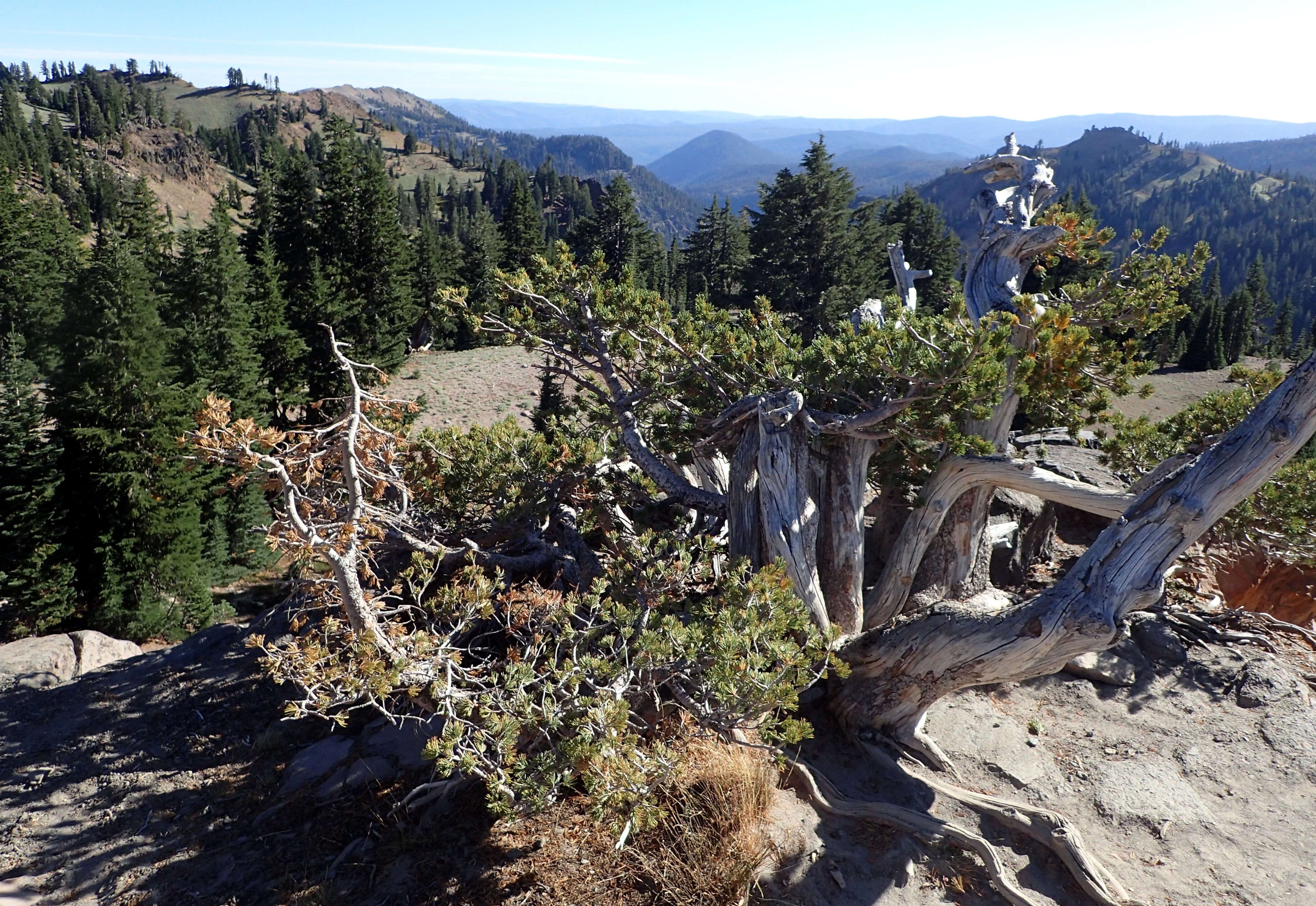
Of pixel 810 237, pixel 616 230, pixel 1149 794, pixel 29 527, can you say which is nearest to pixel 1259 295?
pixel 810 237

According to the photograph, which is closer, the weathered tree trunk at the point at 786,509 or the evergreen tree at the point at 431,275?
the weathered tree trunk at the point at 786,509

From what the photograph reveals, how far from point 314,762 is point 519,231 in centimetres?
4991

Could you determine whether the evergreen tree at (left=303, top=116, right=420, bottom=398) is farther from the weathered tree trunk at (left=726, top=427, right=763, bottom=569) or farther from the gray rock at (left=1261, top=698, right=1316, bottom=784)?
the gray rock at (left=1261, top=698, right=1316, bottom=784)

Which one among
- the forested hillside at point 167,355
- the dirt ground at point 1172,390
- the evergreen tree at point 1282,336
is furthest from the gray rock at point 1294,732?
the evergreen tree at point 1282,336

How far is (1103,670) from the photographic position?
31.1 ft

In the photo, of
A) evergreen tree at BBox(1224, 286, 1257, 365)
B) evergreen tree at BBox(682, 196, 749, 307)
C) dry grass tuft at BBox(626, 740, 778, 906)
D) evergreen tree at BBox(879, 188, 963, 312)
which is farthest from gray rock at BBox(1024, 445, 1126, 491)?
evergreen tree at BBox(1224, 286, 1257, 365)

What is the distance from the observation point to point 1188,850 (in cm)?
700

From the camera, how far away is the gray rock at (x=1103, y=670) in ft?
31.0

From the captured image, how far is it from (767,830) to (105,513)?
2193cm

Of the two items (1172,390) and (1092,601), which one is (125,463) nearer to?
(1092,601)

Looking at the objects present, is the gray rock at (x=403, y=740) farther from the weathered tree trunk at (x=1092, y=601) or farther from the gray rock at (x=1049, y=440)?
the gray rock at (x=1049, y=440)

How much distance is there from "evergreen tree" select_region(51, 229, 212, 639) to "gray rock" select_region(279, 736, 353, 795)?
13320 millimetres

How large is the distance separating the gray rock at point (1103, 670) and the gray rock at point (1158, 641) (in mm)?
605

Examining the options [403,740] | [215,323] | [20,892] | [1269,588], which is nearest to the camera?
[20,892]
